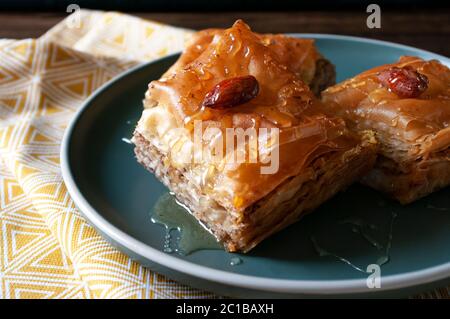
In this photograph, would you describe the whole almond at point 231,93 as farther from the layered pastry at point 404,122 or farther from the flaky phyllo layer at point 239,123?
the layered pastry at point 404,122

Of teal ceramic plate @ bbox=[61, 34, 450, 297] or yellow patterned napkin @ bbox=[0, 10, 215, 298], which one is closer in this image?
teal ceramic plate @ bbox=[61, 34, 450, 297]

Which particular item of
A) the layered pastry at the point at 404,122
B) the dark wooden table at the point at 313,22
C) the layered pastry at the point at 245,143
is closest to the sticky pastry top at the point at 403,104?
the layered pastry at the point at 404,122

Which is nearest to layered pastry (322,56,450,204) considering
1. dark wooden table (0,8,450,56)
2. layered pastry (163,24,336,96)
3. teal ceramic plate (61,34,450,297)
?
teal ceramic plate (61,34,450,297)

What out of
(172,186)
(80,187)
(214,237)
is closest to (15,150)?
(80,187)

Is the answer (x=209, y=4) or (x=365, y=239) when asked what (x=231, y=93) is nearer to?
(x=365, y=239)

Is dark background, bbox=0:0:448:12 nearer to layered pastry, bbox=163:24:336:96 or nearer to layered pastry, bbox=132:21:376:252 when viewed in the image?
layered pastry, bbox=163:24:336:96
